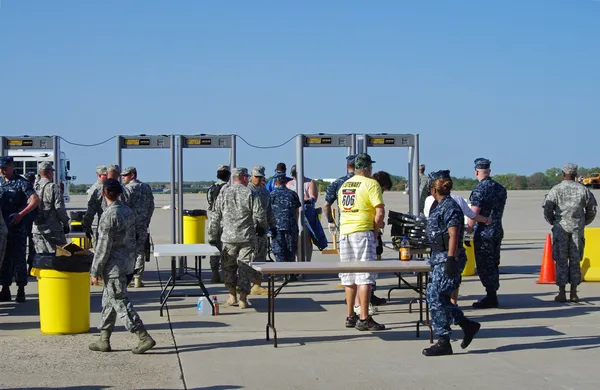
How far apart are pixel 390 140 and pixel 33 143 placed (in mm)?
6296

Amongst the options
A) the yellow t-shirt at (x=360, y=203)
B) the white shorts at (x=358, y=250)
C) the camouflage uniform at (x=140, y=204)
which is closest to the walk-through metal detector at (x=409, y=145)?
the camouflage uniform at (x=140, y=204)

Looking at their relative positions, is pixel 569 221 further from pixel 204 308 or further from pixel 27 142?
pixel 27 142

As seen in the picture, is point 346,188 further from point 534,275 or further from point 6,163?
point 534,275

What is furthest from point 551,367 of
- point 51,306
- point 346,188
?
point 51,306

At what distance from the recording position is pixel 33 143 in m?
15.2

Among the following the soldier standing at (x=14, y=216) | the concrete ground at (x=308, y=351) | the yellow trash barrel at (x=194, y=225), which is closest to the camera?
the concrete ground at (x=308, y=351)

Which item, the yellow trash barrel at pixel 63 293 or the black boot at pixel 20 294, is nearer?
the yellow trash barrel at pixel 63 293

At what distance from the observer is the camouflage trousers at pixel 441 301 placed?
27.0ft

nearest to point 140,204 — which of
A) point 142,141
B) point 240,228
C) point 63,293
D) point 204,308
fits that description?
point 240,228

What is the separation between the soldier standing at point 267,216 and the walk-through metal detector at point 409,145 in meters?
3.18

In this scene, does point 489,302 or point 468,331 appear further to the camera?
point 489,302

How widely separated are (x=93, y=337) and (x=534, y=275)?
858 centimetres

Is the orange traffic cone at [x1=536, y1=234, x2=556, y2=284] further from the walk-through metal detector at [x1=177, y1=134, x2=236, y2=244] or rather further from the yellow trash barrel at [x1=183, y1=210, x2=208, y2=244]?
the yellow trash barrel at [x1=183, y1=210, x2=208, y2=244]

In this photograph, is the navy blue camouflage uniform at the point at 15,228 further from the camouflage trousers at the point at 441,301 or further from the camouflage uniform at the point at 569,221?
the camouflage uniform at the point at 569,221
